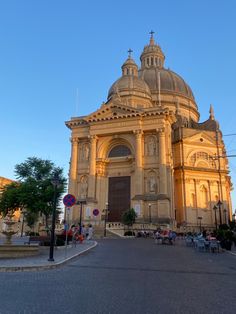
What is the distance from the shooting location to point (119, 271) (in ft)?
34.9

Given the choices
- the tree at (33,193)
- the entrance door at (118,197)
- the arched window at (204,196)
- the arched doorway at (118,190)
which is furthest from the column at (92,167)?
the arched window at (204,196)

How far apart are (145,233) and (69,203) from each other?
24.4 m

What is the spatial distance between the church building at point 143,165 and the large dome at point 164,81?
447 inches

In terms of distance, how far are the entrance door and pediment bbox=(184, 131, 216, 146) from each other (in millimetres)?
16040

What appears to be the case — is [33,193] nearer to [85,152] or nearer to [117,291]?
[117,291]

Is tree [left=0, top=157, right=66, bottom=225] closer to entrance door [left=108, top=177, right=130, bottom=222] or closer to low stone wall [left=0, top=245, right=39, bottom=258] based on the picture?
low stone wall [left=0, top=245, right=39, bottom=258]

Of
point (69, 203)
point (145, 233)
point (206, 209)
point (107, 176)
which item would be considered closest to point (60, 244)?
point (69, 203)

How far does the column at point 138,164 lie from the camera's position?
144ft

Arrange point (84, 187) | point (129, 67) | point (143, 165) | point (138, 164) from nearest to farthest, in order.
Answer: point (138, 164), point (143, 165), point (84, 187), point (129, 67)

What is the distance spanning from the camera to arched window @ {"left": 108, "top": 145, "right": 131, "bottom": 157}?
4919 centimetres

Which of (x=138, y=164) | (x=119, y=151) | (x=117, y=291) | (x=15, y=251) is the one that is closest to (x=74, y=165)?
(x=119, y=151)

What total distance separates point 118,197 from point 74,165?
877 cm

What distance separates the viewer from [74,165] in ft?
161

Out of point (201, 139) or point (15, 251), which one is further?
point (201, 139)
